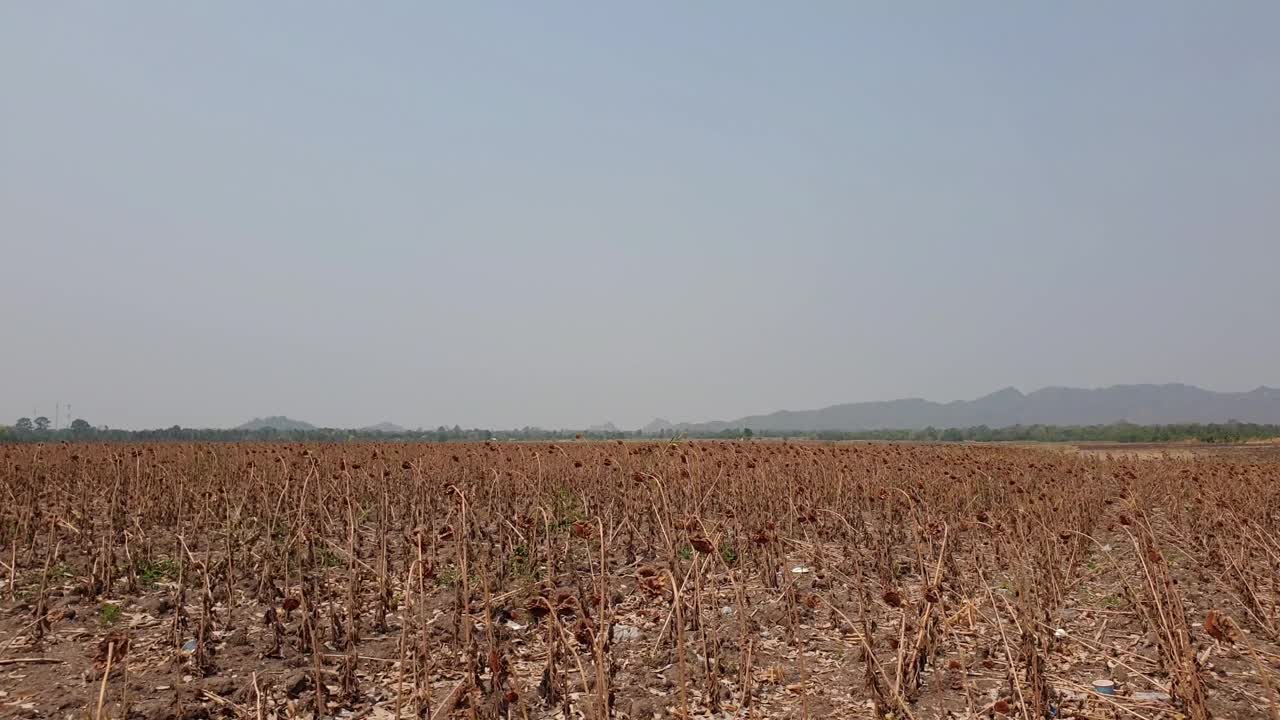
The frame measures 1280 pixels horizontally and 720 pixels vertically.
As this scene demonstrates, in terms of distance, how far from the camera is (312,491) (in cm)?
938

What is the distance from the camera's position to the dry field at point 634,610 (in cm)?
417

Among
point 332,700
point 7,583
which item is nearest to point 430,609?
point 332,700

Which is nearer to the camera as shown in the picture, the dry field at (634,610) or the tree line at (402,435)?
the dry field at (634,610)

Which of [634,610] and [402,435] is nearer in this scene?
[634,610]

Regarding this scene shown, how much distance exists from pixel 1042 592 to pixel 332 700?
5715 mm

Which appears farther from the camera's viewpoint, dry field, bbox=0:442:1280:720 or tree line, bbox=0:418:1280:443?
tree line, bbox=0:418:1280:443

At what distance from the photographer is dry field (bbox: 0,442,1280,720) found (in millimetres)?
4168

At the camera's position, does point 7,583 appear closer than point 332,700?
No

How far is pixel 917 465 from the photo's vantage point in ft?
47.3

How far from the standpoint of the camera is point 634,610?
6.31 meters

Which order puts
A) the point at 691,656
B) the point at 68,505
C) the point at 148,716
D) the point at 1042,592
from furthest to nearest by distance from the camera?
1. the point at 68,505
2. the point at 1042,592
3. the point at 691,656
4. the point at 148,716

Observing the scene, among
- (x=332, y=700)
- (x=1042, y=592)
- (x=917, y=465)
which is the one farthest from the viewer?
(x=917, y=465)

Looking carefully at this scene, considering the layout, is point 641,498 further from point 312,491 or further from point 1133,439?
point 1133,439

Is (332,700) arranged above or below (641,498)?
below
